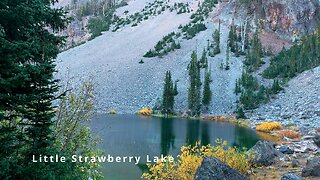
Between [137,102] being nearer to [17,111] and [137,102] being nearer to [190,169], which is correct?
[190,169]

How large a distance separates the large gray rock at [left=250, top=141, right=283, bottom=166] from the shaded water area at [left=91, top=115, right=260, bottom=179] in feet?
19.1

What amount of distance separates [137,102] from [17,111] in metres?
50.1

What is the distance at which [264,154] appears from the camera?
19.3m

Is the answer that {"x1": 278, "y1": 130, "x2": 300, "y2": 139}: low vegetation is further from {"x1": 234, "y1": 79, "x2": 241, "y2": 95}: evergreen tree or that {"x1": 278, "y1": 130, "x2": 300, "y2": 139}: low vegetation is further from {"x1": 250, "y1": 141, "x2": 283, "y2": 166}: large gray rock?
{"x1": 234, "y1": 79, "x2": 241, "y2": 95}: evergreen tree

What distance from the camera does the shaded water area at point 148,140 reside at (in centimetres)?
1898

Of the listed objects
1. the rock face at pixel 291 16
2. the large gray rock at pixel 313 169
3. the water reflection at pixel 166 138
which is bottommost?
the water reflection at pixel 166 138

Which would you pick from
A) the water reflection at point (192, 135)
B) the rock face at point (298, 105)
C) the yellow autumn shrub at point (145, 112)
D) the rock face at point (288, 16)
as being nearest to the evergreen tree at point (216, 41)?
the rock face at point (288, 16)

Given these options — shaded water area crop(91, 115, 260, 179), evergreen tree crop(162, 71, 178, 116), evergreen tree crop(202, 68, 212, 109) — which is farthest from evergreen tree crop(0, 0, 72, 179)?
evergreen tree crop(202, 68, 212, 109)

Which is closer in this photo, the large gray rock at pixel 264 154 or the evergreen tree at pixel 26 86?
the evergreen tree at pixel 26 86

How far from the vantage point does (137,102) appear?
58.3 meters

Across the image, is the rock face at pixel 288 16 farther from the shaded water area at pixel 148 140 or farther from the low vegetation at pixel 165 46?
the shaded water area at pixel 148 140

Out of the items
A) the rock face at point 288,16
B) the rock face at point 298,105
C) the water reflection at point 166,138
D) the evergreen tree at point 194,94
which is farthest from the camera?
the rock face at point 288,16

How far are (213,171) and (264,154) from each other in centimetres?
752

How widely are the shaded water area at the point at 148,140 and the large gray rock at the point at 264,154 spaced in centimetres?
581
